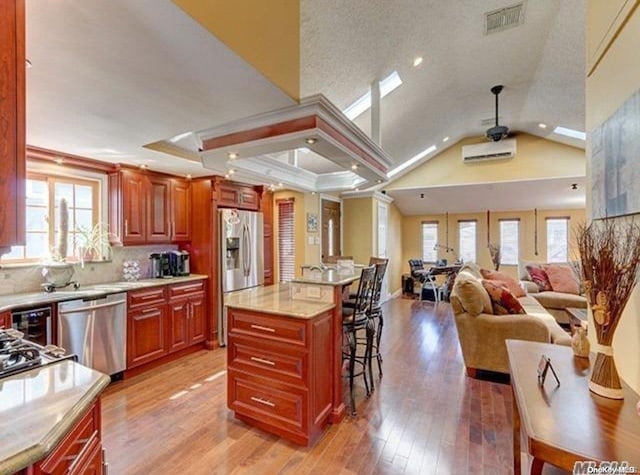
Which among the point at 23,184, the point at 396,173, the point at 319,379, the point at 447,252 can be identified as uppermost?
the point at 396,173

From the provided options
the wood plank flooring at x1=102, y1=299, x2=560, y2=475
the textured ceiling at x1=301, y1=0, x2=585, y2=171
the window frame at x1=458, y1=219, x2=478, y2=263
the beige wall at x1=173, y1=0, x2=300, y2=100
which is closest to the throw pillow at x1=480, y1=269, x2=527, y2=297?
the wood plank flooring at x1=102, y1=299, x2=560, y2=475

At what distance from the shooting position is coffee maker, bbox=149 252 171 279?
3988 millimetres

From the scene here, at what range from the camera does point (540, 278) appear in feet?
18.4

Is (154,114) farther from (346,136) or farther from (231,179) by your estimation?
(231,179)

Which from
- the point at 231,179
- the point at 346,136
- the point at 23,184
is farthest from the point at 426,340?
the point at 23,184

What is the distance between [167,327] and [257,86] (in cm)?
296

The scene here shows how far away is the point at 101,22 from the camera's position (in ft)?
4.13

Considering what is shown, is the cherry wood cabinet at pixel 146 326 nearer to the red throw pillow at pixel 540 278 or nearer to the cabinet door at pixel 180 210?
the cabinet door at pixel 180 210

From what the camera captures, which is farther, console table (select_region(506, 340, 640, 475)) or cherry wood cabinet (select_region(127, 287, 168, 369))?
cherry wood cabinet (select_region(127, 287, 168, 369))

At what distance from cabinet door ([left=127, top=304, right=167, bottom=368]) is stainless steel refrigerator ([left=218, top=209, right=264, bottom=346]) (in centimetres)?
75

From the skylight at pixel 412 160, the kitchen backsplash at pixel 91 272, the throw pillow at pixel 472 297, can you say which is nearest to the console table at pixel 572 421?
the throw pillow at pixel 472 297

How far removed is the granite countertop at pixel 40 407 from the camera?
77cm

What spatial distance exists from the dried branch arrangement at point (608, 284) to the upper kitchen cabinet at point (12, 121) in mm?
2002

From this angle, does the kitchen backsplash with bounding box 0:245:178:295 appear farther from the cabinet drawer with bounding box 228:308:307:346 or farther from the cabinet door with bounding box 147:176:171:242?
the cabinet drawer with bounding box 228:308:307:346
